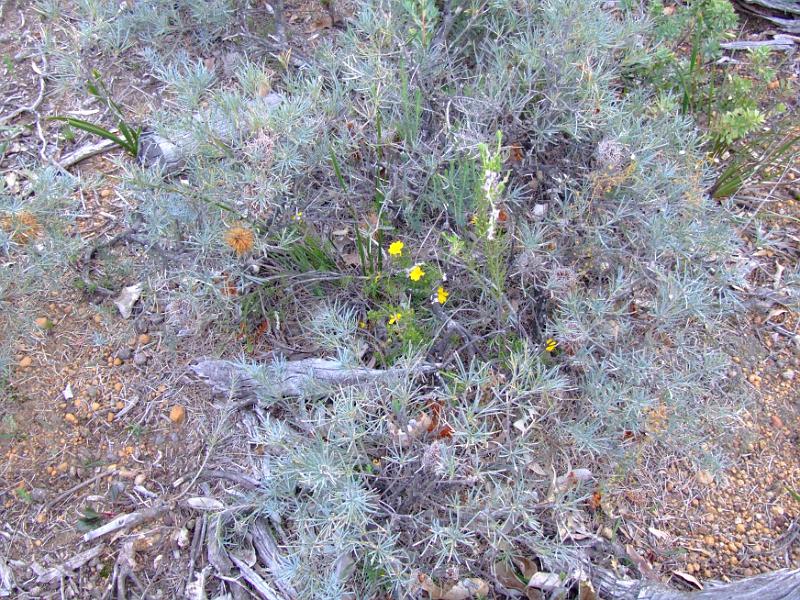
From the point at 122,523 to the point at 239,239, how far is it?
3.79 ft

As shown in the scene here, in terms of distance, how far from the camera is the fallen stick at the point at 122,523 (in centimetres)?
247

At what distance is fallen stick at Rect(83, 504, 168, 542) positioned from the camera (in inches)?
97.2

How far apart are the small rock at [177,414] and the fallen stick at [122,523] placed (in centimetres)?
37

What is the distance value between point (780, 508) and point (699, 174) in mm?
1376

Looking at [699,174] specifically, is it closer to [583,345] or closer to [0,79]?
[583,345]

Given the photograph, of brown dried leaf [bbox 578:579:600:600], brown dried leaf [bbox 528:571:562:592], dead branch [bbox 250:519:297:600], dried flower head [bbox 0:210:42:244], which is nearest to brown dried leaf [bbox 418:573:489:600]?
brown dried leaf [bbox 528:571:562:592]

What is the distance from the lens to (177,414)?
272cm

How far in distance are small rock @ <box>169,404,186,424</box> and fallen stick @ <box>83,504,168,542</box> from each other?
0.37 meters

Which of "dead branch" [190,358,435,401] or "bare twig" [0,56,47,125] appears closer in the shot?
"dead branch" [190,358,435,401]

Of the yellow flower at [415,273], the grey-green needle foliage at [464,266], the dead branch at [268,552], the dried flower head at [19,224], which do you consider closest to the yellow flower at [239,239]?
the grey-green needle foliage at [464,266]

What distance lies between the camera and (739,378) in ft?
9.20

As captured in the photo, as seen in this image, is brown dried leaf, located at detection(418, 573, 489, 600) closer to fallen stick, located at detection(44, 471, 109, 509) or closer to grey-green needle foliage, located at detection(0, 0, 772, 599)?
grey-green needle foliage, located at detection(0, 0, 772, 599)

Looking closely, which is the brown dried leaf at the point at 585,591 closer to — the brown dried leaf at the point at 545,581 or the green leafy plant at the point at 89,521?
the brown dried leaf at the point at 545,581

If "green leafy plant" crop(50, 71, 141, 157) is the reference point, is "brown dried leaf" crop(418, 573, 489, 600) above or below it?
below
